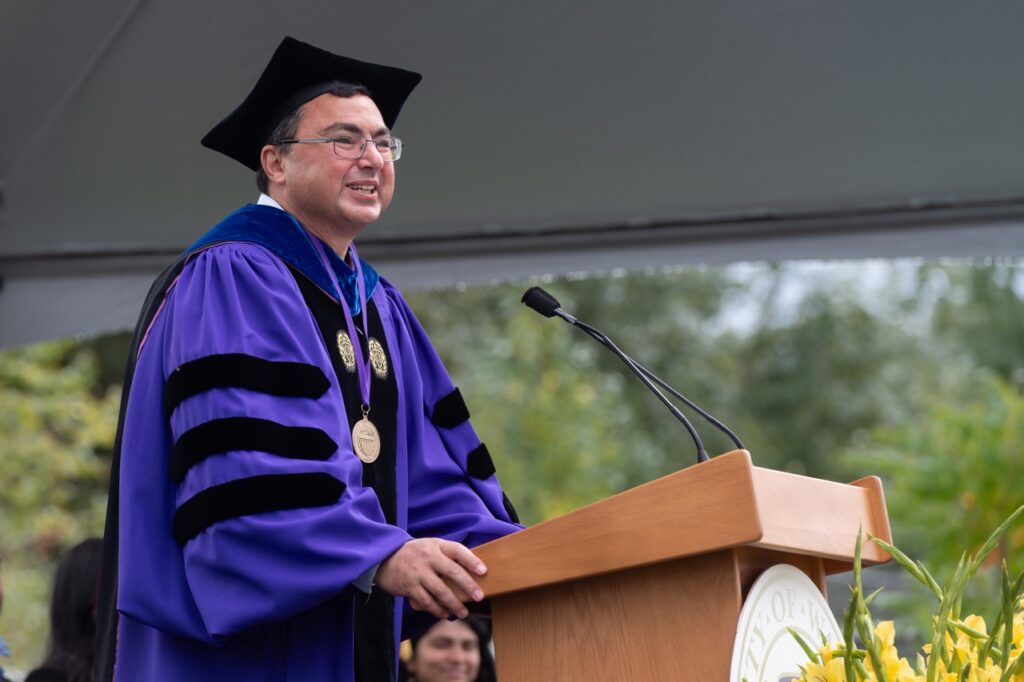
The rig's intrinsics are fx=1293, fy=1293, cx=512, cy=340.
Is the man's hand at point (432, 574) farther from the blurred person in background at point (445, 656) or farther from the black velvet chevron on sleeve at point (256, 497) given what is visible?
the blurred person in background at point (445, 656)

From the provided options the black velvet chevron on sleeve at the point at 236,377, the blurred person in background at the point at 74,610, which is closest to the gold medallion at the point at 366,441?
the black velvet chevron on sleeve at the point at 236,377

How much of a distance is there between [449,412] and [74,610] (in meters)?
1.56

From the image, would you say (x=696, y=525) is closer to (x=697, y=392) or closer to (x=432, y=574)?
(x=432, y=574)

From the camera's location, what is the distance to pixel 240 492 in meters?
2.25

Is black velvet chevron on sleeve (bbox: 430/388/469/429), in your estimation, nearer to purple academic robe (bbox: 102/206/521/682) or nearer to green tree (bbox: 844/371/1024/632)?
purple academic robe (bbox: 102/206/521/682)

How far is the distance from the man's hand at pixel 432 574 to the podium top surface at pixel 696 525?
0.10 feet

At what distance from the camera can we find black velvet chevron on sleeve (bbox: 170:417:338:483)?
2303 millimetres

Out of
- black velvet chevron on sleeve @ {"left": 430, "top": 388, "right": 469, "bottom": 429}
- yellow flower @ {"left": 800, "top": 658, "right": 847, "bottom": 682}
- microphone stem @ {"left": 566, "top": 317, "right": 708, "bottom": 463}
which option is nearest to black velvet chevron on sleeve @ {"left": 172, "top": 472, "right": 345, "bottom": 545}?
microphone stem @ {"left": 566, "top": 317, "right": 708, "bottom": 463}

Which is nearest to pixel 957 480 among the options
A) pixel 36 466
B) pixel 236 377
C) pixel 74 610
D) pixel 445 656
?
pixel 445 656

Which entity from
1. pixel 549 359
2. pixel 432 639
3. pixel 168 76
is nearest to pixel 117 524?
pixel 168 76

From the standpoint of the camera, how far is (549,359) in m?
13.8

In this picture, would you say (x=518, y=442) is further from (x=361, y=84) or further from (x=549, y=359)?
(x=361, y=84)

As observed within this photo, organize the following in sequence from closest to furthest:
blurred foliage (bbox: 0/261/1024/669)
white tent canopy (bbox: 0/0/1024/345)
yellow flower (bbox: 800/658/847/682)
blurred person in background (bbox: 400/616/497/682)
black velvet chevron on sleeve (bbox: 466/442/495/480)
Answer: yellow flower (bbox: 800/658/847/682), black velvet chevron on sleeve (bbox: 466/442/495/480), white tent canopy (bbox: 0/0/1024/345), blurred person in background (bbox: 400/616/497/682), blurred foliage (bbox: 0/261/1024/669)

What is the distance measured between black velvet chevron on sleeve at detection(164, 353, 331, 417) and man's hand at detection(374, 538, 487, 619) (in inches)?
14.6
